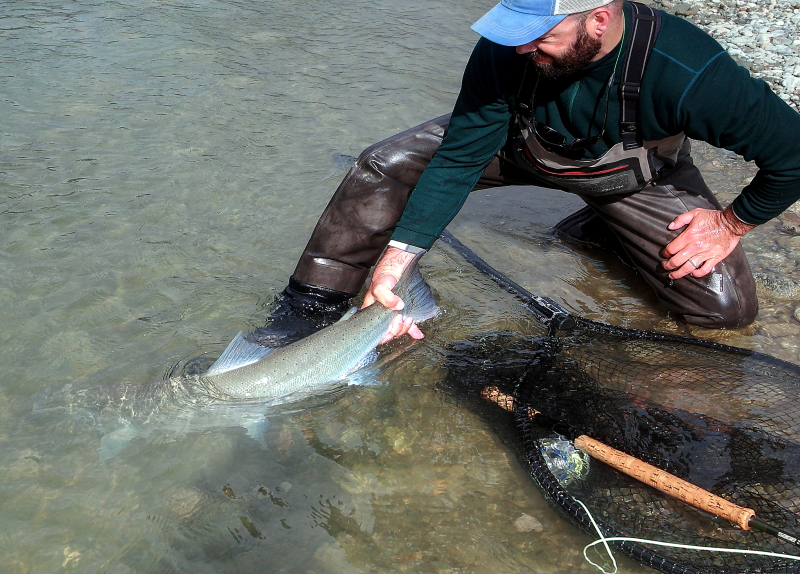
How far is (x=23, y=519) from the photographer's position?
10.3 ft

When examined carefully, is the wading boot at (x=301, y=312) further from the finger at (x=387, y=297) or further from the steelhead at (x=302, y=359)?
the finger at (x=387, y=297)

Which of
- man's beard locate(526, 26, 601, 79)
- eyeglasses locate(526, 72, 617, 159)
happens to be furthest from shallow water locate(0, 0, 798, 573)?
man's beard locate(526, 26, 601, 79)

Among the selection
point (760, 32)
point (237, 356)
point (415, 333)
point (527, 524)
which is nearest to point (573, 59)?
point (415, 333)

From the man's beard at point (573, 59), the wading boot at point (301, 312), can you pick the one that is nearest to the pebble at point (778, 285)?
the man's beard at point (573, 59)

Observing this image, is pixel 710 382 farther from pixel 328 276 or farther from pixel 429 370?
pixel 328 276

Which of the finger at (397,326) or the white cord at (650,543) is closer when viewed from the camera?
the white cord at (650,543)

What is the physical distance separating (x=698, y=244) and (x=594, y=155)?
903 millimetres

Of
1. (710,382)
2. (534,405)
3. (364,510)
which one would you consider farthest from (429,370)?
(710,382)

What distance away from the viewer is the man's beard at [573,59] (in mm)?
3314

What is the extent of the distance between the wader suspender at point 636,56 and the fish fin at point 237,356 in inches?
91.8

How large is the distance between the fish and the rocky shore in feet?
20.1

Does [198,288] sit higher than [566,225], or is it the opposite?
[566,225]

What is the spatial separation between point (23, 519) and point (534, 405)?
2.44 meters

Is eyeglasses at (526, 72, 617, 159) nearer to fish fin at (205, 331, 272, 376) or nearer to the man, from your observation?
the man
